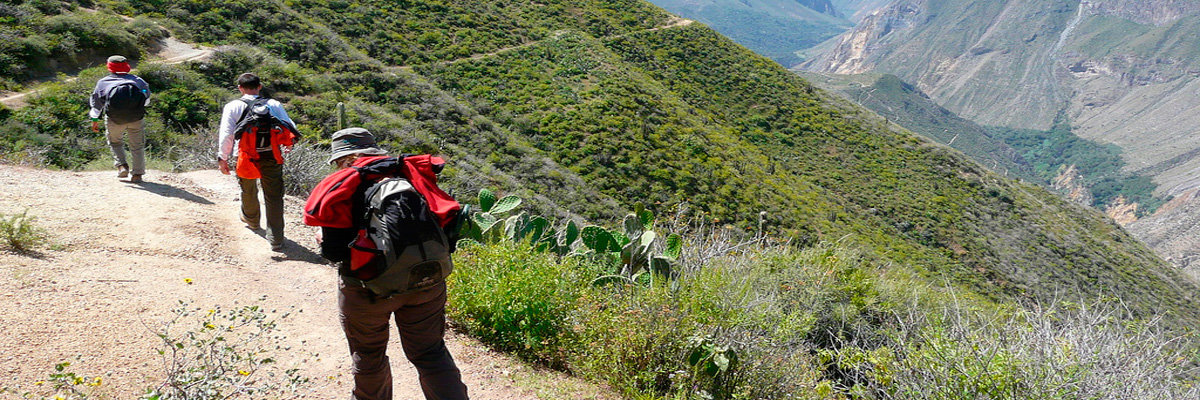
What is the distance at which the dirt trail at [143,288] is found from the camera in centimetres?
268

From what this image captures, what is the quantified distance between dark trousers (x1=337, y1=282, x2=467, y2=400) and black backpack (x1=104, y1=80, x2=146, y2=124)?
14.0ft

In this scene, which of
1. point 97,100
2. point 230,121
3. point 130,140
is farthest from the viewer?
point 130,140

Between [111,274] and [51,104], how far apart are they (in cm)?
718

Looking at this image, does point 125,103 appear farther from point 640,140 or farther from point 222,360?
point 640,140

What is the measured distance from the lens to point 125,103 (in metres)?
5.03

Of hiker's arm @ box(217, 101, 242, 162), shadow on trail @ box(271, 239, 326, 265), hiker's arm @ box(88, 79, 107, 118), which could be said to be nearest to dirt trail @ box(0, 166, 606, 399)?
shadow on trail @ box(271, 239, 326, 265)

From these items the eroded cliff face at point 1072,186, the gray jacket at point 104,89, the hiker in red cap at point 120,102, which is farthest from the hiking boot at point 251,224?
the eroded cliff face at point 1072,186

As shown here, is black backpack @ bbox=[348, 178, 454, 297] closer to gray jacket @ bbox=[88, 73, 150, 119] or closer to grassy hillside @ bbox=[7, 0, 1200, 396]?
grassy hillside @ bbox=[7, 0, 1200, 396]

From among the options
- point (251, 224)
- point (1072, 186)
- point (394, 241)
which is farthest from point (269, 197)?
point (1072, 186)

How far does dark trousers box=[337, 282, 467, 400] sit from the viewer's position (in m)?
2.27

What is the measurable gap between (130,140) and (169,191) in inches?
23.2

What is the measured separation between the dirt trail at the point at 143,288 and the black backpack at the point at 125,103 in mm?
721

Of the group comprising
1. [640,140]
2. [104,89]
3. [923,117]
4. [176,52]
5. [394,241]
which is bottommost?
[923,117]

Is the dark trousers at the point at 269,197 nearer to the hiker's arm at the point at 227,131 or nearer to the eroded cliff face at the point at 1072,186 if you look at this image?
the hiker's arm at the point at 227,131
